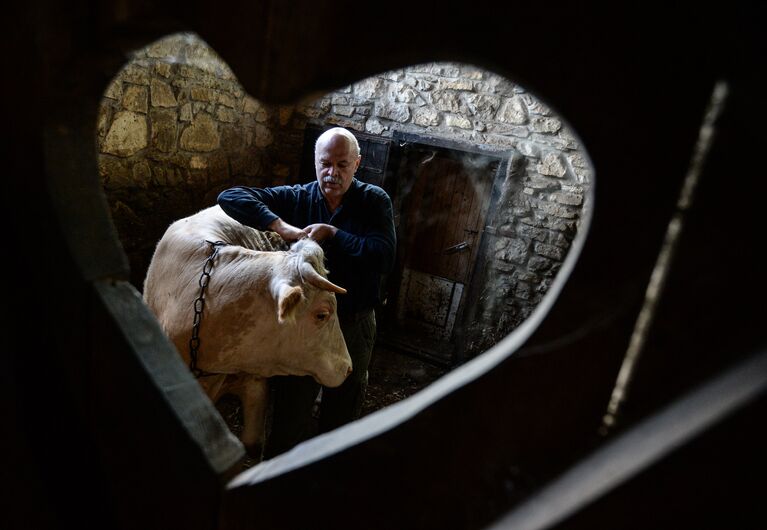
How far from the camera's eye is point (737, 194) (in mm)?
229

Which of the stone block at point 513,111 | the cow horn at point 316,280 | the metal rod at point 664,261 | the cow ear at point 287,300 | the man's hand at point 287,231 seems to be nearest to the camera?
the metal rod at point 664,261

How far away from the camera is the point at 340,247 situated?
201cm

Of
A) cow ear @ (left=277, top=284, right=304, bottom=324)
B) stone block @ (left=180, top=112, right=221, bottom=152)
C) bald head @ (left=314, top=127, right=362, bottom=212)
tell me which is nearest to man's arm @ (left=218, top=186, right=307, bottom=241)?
bald head @ (left=314, top=127, right=362, bottom=212)

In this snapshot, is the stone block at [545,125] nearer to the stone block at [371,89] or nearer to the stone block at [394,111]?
the stone block at [394,111]

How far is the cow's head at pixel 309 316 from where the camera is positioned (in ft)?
4.69

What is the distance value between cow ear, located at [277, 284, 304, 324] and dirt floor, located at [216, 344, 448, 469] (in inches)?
62.8

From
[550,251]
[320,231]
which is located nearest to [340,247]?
[320,231]

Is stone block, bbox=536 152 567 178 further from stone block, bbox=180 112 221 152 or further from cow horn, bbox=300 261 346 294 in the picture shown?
stone block, bbox=180 112 221 152

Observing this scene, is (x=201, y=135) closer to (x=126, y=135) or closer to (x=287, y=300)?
(x=126, y=135)

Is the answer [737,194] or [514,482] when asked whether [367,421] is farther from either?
[737,194]

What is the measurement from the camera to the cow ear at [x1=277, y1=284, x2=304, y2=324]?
4.44 feet

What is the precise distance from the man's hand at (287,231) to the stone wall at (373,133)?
1614 millimetres

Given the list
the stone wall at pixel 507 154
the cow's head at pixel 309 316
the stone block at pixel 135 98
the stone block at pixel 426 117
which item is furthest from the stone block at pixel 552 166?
the stone block at pixel 135 98

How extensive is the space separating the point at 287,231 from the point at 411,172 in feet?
7.94
